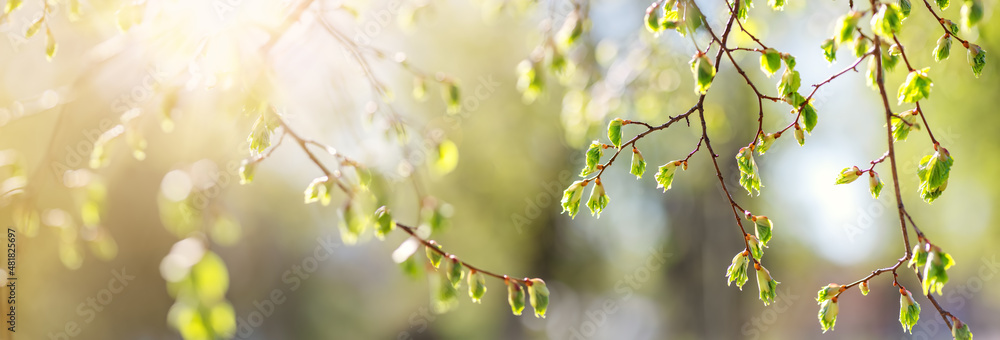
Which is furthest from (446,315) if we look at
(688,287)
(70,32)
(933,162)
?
(933,162)

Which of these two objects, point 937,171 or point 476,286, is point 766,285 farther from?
point 476,286

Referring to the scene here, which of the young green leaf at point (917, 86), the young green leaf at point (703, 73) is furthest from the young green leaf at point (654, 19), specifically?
the young green leaf at point (917, 86)

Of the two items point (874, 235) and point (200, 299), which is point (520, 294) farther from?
point (874, 235)

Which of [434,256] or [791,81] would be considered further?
[434,256]

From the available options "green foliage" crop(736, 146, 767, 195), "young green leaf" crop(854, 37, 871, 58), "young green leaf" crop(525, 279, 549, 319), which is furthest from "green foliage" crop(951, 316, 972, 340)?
"young green leaf" crop(525, 279, 549, 319)

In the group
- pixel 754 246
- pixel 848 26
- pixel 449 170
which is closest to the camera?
pixel 848 26

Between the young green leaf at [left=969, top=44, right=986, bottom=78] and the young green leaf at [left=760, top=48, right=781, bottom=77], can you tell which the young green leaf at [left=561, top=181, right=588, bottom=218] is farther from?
the young green leaf at [left=969, top=44, right=986, bottom=78]

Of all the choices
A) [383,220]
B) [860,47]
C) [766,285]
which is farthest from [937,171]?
[383,220]

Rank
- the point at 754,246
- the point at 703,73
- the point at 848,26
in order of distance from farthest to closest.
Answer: the point at 754,246 < the point at 703,73 < the point at 848,26
